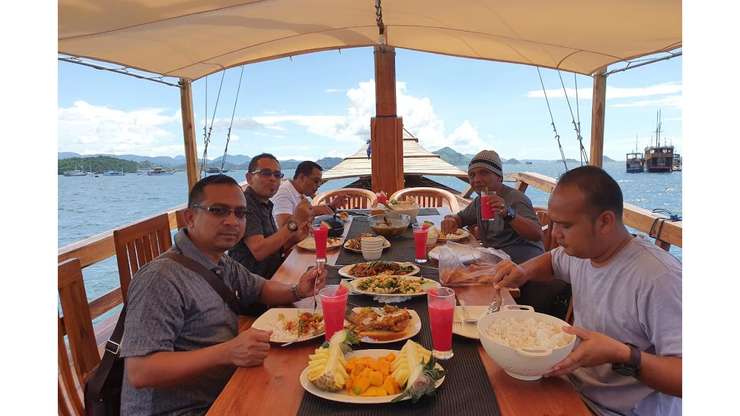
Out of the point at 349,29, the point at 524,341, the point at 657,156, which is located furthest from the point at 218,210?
the point at 657,156

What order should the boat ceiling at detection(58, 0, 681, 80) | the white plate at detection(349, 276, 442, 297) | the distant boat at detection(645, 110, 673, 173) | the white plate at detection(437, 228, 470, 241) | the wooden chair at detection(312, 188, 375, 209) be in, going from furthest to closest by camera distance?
1. the distant boat at detection(645, 110, 673, 173)
2. the wooden chair at detection(312, 188, 375, 209)
3. the boat ceiling at detection(58, 0, 681, 80)
4. the white plate at detection(437, 228, 470, 241)
5. the white plate at detection(349, 276, 442, 297)

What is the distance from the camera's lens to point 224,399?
1.12 meters

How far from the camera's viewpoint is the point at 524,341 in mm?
1210

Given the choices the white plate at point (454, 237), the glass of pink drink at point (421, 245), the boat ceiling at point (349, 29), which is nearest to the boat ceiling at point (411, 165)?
the boat ceiling at point (349, 29)

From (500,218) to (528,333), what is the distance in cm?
188

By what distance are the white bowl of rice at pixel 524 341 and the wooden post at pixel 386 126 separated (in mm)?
4825

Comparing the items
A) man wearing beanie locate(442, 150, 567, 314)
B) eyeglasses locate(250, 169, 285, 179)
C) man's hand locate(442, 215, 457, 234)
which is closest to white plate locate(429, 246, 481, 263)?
man wearing beanie locate(442, 150, 567, 314)

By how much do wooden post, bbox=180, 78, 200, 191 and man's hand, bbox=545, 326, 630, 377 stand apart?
5.01 metres

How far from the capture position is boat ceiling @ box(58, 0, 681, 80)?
3.24 m

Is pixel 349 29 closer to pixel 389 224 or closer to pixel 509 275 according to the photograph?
pixel 389 224

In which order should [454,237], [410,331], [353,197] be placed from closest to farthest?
[410,331] → [454,237] → [353,197]

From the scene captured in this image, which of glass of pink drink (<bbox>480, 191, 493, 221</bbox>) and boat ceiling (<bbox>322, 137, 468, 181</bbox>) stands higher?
boat ceiling (<bbox>322, 137, 468, 181</bbox>)

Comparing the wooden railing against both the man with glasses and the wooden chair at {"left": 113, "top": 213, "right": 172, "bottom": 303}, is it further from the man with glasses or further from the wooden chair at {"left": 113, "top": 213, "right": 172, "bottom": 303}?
the wooden chair at {"left": 113, "top": 213, "right": 172, "bottom": 303}
